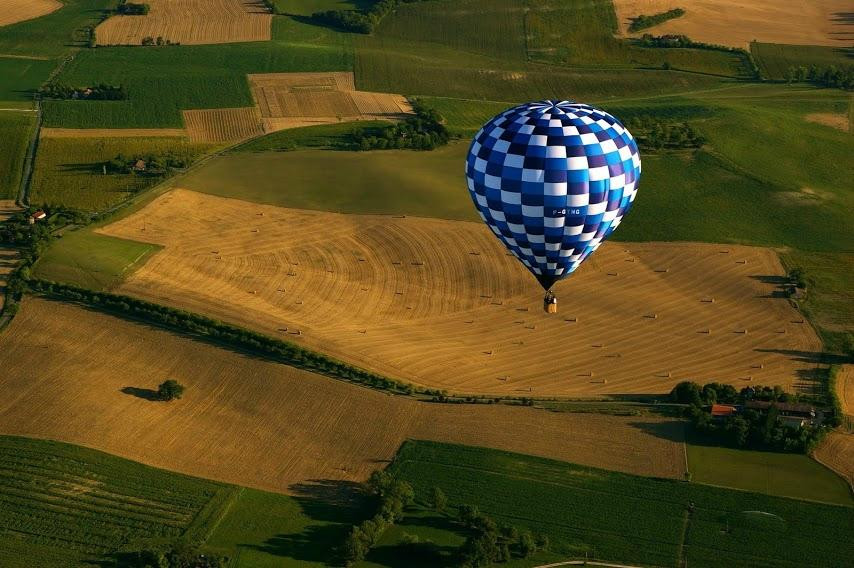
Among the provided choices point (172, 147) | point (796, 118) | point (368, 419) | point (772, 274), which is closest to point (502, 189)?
point (368, 419)

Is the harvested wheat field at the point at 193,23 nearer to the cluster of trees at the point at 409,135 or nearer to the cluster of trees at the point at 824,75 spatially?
the cluster of trees at the point at 409,135

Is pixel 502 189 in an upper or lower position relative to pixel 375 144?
upper

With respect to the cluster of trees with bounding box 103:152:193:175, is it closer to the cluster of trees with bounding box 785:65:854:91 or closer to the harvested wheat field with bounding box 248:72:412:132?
the harvested wheat field with bounding box 248:72:412:132

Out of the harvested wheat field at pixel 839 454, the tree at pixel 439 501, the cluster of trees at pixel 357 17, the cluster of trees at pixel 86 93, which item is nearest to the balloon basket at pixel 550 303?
the tree at pixel 439 501

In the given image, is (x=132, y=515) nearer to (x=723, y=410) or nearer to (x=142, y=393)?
(x=142, y=393)

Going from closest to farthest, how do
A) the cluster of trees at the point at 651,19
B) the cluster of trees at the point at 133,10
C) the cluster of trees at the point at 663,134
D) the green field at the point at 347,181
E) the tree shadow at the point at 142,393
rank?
the tree shadow at the point at 142,393
the green field at the point at 347,181
the cluster of trees at the point at 663,134
the cluster of trees at the point at 133,10
the cluster of trees at the point at 651,19

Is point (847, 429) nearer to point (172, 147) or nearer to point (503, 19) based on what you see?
point (172, 147)
